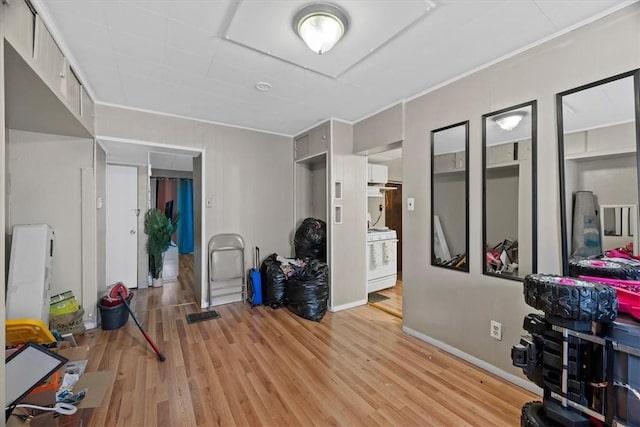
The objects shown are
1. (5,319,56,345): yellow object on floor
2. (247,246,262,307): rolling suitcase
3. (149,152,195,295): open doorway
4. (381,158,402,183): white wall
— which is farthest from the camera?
(149,152,195,295): open doorway

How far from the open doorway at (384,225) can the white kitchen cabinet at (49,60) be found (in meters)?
2.88

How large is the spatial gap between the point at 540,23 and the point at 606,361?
1.82m

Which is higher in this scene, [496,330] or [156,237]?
[156,237]

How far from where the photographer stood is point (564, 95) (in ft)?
5.77

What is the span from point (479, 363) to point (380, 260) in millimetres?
2059

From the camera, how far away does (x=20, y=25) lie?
1.32 m

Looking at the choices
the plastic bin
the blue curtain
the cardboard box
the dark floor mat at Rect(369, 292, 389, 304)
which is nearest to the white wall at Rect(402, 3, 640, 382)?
the dark floor mat at Rect(369, 292, 389, 304)

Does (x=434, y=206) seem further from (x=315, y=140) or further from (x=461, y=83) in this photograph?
(x=315, y=140)

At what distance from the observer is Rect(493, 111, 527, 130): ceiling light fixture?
1977mm

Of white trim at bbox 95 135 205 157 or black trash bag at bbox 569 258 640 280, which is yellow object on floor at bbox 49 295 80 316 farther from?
black trash bag at bbox 569 258 640 280

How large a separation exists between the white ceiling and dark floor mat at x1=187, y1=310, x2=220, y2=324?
236 cm

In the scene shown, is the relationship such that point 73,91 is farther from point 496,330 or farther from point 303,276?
point 496,330

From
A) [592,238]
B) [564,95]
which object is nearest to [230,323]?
[592,238]

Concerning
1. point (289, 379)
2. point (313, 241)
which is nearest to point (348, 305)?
point (313, 241)
